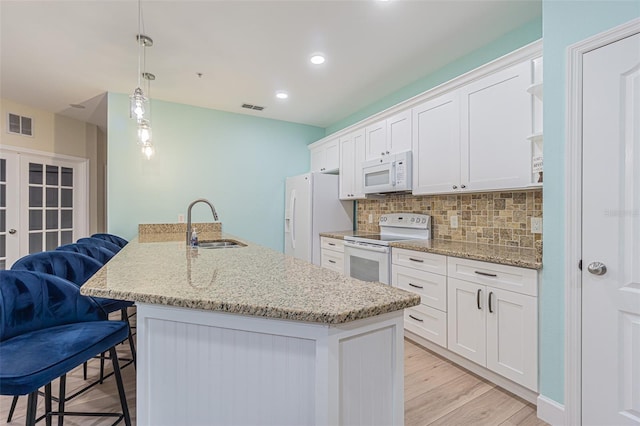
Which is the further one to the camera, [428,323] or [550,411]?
[428,323]

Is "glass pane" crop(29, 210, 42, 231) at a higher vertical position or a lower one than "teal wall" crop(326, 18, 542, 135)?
lower

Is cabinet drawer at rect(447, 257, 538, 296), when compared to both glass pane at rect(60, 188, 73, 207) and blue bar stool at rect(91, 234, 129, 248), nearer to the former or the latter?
blue bar stool at rect(91, 234, 129, 248)

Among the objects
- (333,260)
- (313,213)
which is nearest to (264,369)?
(333,260)

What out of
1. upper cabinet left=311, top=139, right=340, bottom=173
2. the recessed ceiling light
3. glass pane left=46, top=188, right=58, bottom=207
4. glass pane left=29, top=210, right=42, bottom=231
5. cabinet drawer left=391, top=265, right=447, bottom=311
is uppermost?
the recessed ceiling light

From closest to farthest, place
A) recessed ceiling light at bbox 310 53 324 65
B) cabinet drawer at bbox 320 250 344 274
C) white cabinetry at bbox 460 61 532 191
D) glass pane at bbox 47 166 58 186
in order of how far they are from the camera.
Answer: white cabinetry at bbox 460 61 532 191, recessed ceiling light at bbox 310 53 324 65, cabinet drawer at bbox 320 250 344 274, glass pane at bbox 47 166 58 186

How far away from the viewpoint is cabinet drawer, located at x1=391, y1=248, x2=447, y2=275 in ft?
7.79

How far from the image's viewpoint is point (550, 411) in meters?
1.68

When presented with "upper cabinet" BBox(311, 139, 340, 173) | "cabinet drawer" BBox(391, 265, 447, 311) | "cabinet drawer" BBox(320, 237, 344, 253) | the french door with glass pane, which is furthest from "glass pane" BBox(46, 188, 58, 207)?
"cabinet drawer" BBox(391, 265, 447, 311)

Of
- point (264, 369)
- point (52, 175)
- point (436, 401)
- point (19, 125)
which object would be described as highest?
point (19, 125)

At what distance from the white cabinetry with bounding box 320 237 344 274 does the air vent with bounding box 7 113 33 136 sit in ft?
13.8

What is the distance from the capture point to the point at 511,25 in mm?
2383

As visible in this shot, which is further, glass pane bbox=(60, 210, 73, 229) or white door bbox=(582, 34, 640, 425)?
glass pane bbox=(60, 210, 73, 229)

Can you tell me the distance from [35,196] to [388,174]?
477cm

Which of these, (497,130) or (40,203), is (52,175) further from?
(497,130)
